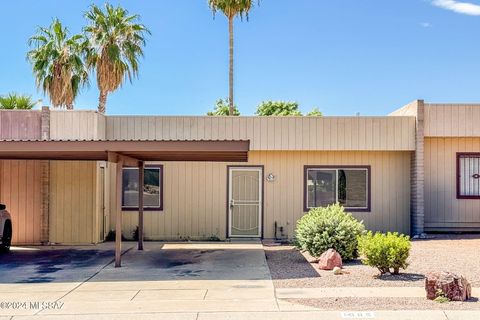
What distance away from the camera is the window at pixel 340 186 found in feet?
55.3

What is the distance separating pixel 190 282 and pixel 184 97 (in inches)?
1043

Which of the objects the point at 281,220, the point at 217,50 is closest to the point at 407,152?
the point at 281,220

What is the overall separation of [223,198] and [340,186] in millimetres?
3475

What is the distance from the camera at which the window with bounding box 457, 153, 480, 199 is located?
16.7m

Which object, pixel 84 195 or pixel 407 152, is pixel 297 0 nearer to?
pixel 407 152

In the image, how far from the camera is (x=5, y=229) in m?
14.1

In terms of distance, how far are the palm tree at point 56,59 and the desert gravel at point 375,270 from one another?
45.6 feet

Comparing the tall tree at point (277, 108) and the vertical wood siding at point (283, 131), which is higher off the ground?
the tall tree at point (277, 108)

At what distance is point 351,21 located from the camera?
26.1m

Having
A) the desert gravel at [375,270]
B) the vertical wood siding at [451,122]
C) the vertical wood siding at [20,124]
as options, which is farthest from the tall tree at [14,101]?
the vertical wood siding at [451,122]

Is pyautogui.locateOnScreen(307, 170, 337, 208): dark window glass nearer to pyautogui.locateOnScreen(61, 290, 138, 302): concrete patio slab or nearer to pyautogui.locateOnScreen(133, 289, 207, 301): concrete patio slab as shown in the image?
pyautogui.locateOnScreen(133, 289, 207, 301): concrete patio slab

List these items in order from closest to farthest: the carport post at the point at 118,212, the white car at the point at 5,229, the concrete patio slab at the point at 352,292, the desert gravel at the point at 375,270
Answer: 1. the concrete patio slab at the point at 352,292
2. the desert gravel at the point at 375,270
3. the carport post at the point at 118,212
4. the white car at the point at 5,229

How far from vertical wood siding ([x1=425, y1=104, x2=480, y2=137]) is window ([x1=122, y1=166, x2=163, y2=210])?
7.91m

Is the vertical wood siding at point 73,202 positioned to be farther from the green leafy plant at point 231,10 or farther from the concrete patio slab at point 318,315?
the green leafy plant at point 231,10
